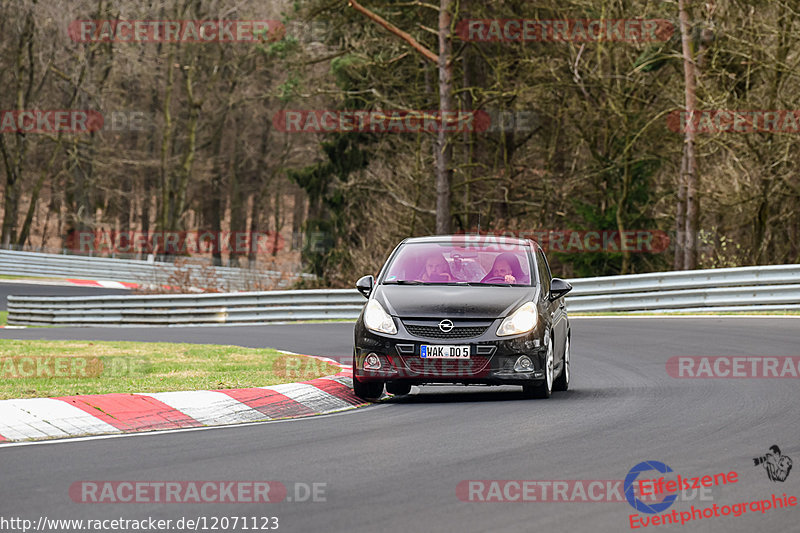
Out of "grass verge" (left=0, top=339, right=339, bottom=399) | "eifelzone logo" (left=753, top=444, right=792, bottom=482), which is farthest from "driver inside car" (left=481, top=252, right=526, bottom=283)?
"eifelzone logo" (left=753, top=444, right=792, bottom=482)

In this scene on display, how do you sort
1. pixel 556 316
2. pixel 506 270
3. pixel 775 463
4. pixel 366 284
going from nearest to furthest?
Answer: pixel 775 463 < pixel 366 284 < pixel 506 270 < pixel 556 316

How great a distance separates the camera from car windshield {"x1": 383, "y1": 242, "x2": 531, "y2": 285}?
482 inches

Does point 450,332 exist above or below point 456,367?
above

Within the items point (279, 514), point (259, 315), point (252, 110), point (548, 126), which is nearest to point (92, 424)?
point (279, 514)

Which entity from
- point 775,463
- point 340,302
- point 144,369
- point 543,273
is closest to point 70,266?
point 340,302

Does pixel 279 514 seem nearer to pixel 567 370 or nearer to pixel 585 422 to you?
pixel 585 422

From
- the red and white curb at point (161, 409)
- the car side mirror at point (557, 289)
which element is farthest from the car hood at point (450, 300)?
the red and white curb at point (161, 409)

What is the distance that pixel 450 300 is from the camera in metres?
11.4

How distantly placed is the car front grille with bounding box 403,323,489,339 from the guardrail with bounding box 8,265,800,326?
45.5ft

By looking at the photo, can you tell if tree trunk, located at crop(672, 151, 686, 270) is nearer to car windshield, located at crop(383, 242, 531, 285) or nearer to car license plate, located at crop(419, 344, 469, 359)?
car windshield, located at crop(383, 242, 531, 285)

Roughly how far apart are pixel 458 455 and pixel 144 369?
710cm

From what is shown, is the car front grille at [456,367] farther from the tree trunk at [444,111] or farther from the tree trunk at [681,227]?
the tree trunk at [681,227]

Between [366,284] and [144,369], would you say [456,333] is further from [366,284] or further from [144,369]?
[144,369]

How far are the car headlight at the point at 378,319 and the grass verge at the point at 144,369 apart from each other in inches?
53.5
